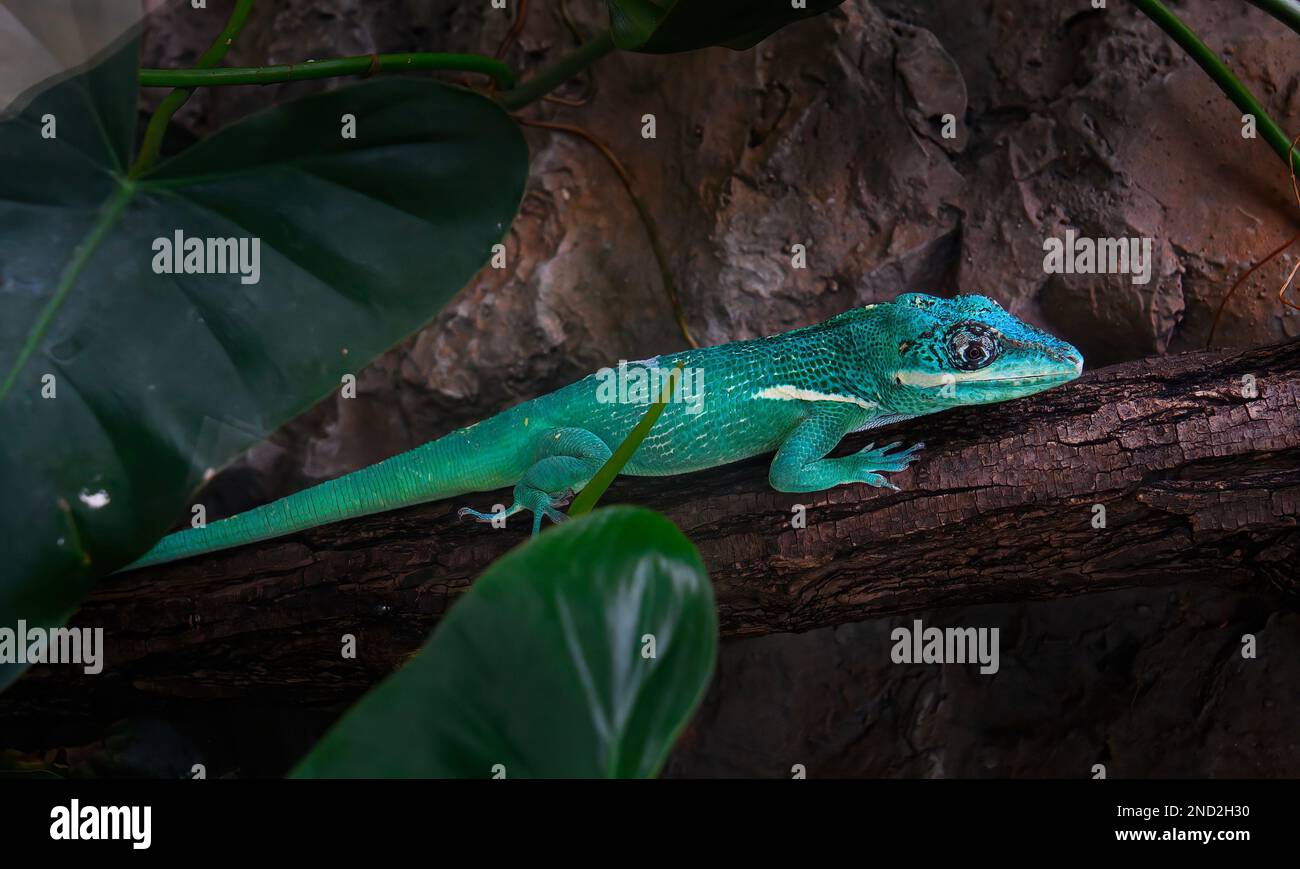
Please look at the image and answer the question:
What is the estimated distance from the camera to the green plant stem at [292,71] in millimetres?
2207

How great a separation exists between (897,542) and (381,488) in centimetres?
143

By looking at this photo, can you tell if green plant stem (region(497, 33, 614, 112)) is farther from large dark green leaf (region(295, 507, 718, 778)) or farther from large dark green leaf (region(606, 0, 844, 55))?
large dark green leaf (region(295, 507, 718, 778))

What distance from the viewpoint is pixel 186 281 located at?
197 centimetres

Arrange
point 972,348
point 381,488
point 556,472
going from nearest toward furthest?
point 972,348 → point 556,472 → point 381,488

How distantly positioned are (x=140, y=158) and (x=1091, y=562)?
2.39m

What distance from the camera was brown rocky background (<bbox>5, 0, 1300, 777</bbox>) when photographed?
303 cm

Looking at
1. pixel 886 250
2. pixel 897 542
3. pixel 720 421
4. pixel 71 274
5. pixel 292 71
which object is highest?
pixel 292 71

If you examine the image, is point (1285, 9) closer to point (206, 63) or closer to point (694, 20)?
point (694, 20)

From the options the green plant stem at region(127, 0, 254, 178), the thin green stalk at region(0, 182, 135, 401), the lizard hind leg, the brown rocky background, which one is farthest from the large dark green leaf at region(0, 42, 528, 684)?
the brown rocky background

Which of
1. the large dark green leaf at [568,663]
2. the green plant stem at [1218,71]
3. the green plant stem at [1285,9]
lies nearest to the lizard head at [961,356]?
the green plant stem at [1218,71]

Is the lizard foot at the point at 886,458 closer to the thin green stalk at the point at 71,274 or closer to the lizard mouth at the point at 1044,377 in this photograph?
the lizard mouth at the point at 1044,377

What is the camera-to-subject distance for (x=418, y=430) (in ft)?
12.1

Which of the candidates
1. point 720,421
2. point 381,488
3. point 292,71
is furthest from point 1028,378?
point 292,71
